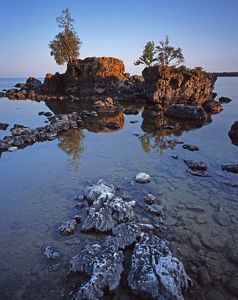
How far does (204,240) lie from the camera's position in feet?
25.9

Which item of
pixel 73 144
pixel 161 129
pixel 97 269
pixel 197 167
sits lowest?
pixel 161 129

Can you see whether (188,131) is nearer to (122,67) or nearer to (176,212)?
(176,212)

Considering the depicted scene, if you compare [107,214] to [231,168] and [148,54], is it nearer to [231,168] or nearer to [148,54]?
[231,168]

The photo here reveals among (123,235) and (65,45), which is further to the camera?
(65,45)

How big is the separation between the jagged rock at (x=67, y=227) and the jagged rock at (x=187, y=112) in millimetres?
24411

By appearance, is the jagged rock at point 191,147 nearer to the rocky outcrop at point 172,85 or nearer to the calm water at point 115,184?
the calm water at point 115,184

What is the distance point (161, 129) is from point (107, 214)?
16.7m

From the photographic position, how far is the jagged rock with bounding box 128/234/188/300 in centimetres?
559

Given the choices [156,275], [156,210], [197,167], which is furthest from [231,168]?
[156,275]

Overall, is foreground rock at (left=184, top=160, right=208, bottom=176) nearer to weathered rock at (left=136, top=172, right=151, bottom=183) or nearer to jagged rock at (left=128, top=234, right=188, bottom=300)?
weathered rock at (left=136, top=172, right=151, bottom=183)

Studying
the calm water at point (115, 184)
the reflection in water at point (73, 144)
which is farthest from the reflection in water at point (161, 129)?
the reflection in water at point (73, 144)

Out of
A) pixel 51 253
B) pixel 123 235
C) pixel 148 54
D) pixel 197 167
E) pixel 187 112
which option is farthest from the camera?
pixel 148 54

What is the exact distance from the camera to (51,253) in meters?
7.23

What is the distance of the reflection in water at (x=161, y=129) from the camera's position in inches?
736
